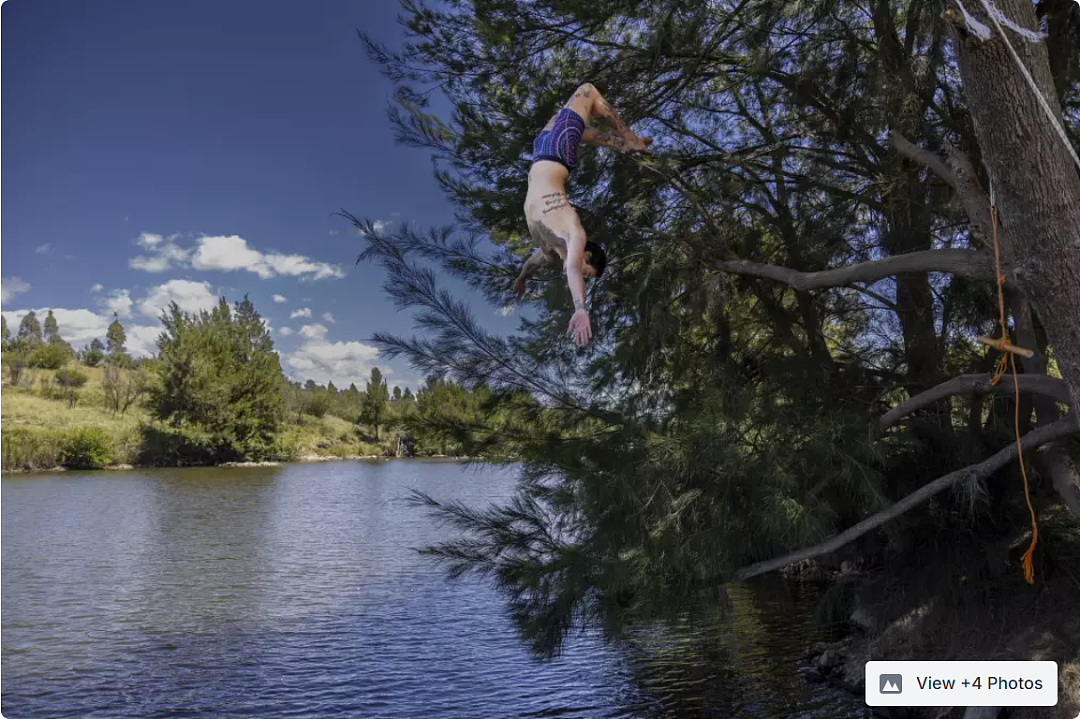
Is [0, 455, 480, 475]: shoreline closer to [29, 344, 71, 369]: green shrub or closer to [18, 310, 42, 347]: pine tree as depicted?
[29, 344, 71, 369]: green shrub

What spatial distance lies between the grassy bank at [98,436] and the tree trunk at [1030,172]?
1430 inches

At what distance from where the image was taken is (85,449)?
33312 millimetres

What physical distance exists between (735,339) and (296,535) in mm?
13165

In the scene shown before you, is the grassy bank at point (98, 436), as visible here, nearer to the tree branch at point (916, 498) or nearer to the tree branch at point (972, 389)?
the tree branch at point (916, 498)

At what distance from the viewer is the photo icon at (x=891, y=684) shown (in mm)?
5129

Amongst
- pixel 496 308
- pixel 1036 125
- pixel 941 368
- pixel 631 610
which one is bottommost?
pixel 631 610

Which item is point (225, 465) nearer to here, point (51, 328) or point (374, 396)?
point (374, 396)

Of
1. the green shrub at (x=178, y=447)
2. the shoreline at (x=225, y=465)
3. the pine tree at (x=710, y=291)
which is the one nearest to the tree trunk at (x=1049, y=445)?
the pine tree at (x=710, y=291)

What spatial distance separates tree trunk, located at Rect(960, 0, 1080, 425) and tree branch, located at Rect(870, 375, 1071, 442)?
553 millimetres

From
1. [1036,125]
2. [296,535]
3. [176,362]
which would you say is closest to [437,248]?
[1036,125]

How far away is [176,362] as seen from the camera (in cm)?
4075

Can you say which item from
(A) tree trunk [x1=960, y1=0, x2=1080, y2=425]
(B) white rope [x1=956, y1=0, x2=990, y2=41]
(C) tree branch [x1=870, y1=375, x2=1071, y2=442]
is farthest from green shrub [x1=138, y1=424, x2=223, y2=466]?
(B) white rope [x1=956, y1=0, x2=990, y2=41]

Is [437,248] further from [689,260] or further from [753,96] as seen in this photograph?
[753,96]

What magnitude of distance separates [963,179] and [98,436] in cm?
3621
